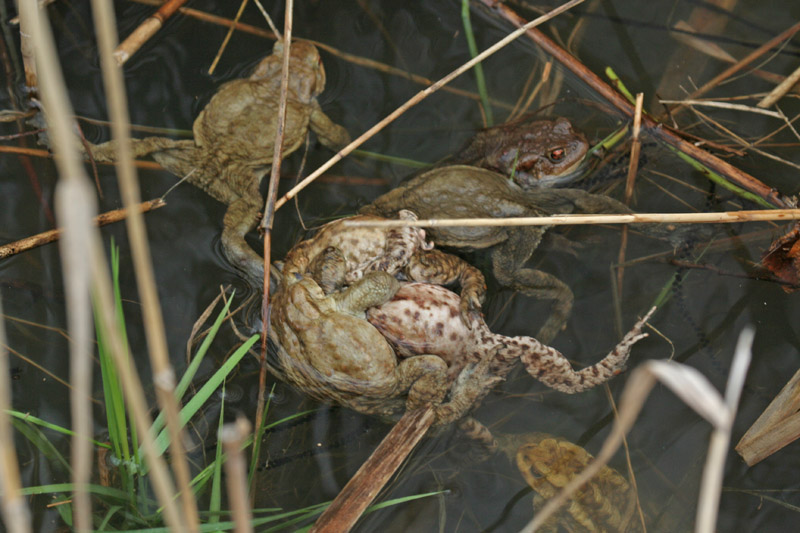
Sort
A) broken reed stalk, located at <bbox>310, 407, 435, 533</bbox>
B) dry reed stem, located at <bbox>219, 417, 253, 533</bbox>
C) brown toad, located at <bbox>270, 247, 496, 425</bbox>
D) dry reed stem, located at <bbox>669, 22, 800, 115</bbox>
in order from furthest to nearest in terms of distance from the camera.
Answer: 1. dry reed stem, located at <bbox>669, 22, 800, 115</bbox>
2. brown toad, located at <bbox>270, 247, 496, 425</bbox>
3. broken reed stalk, located at <bbox>310, 407, 435, 533</bbox>
4. dry reed stem, located at <bbox>219, 417, 253, 533</bbox>

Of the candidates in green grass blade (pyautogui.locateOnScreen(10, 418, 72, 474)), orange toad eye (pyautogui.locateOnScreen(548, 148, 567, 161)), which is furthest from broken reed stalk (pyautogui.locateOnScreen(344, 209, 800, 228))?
green grass blade (pyautogui.locateOnScreen(10, 418, 72, 474))

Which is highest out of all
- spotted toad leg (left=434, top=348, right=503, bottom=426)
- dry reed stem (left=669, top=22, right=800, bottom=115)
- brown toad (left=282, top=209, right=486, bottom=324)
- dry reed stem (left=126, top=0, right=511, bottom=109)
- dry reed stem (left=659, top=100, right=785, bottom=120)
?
dry reed stem (left=126, top=0, right=511, bottom=109)

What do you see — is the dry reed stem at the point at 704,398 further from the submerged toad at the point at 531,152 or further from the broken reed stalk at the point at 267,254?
the submerged toad at the point at 531,152

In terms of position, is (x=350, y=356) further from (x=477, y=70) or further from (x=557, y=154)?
(x=477, y=70)

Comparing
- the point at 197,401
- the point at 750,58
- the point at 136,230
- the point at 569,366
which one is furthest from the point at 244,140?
the point at 750,58

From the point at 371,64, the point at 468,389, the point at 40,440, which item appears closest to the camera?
the point at 40,440

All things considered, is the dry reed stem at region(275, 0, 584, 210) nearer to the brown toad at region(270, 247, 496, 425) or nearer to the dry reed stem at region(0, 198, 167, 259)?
the brown toad at region(270, 247, 496, 425)

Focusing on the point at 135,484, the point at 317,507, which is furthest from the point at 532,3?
the point at 135,484
